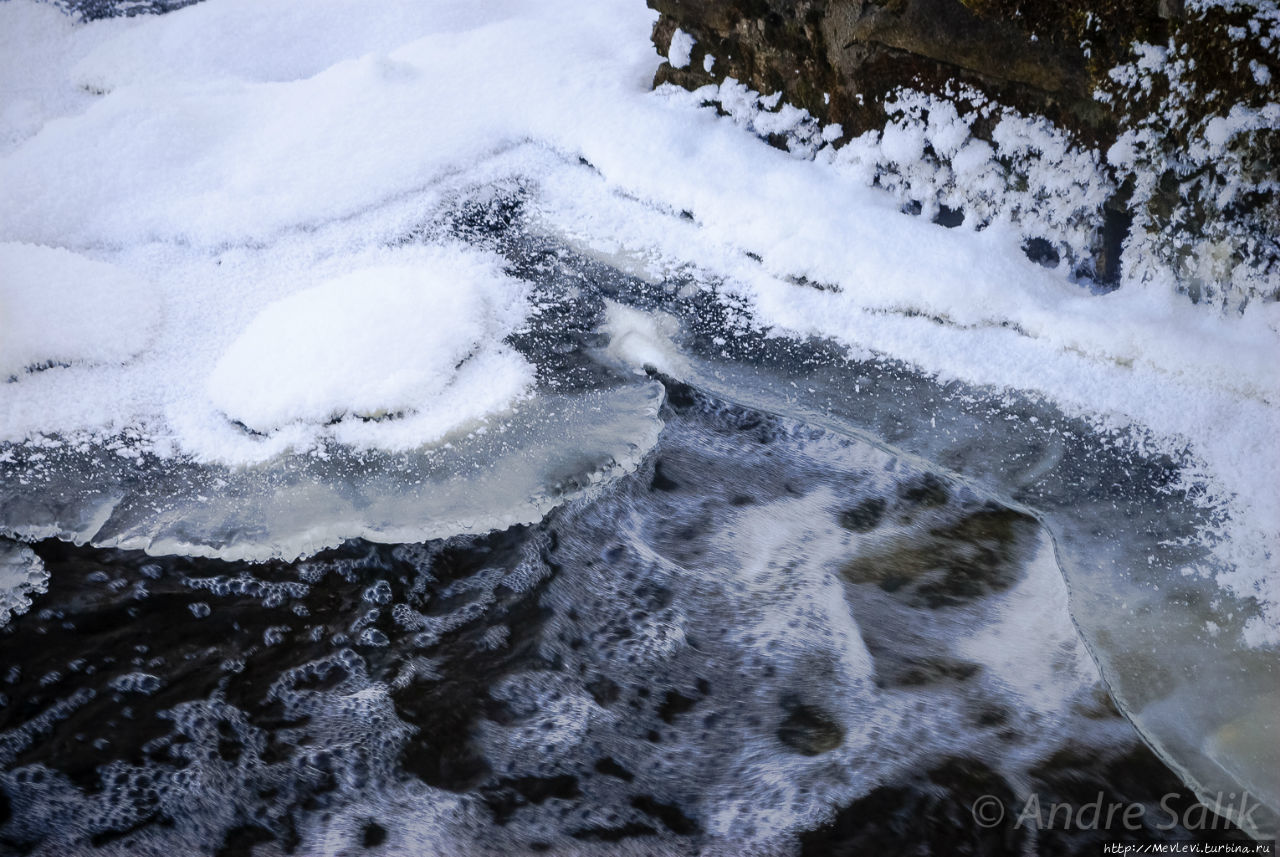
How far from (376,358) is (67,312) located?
898 millimetres

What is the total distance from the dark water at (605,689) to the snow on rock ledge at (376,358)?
38cm

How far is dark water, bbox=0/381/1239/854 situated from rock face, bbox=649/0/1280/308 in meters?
0.83

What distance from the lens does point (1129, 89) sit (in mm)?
2057

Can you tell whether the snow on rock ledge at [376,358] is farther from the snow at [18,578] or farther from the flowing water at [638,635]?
the snow at [18,578]

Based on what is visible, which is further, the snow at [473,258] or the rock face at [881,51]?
the rock face at [881,51]

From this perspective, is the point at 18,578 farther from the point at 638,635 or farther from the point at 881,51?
the point at 881,51

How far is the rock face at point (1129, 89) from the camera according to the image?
190 centimetres

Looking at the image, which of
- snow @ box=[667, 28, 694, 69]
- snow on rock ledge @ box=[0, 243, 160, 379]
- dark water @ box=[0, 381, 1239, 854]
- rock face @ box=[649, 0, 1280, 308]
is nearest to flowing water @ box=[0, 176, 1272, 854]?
dark water @ box=[0, 381, 1239, 854]

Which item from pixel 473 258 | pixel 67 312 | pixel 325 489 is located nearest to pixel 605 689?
pixel 325 489

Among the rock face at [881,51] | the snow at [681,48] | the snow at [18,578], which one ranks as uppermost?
the rock face at [881,51]

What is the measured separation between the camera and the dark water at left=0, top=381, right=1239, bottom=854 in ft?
4.87

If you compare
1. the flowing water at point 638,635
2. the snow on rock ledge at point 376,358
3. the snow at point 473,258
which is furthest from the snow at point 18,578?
the snow on rock ledge at point 376,358

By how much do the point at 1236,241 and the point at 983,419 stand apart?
69 centimetres

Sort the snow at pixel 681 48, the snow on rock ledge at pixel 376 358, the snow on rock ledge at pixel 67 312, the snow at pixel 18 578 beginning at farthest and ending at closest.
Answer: the snow at pixel 681 48 → the snow on rock ledge at pixel 67 312 → the snow on rock ledge at pixel 376 358 → the snow at pixel 18 578
